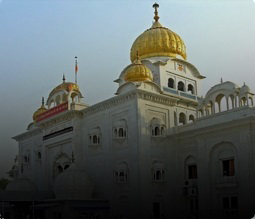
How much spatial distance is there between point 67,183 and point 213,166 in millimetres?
6626

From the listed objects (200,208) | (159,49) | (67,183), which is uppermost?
(159,49)

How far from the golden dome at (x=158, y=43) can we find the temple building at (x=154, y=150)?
6 centimetres

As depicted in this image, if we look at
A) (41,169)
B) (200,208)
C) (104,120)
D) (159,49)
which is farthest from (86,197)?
(159,49)

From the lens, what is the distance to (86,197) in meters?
20.6

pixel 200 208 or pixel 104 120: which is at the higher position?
pixel 104 120

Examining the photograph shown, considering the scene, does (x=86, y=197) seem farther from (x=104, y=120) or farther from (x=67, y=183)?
(x=104, y=120)

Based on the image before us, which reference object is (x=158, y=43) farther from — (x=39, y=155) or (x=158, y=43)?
(x=39, y=155)

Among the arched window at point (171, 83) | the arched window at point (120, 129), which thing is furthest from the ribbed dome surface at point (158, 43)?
the arched window at point (120, 129)

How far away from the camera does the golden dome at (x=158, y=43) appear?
24562 millimetres

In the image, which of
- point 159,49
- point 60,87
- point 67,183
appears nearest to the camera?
point 67,183

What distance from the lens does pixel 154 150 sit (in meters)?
20.4

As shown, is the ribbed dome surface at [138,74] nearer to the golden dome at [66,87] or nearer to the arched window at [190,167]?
the arched window at [190,167]

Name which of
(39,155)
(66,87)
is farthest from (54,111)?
(39,155)

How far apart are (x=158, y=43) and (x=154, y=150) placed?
694cm
